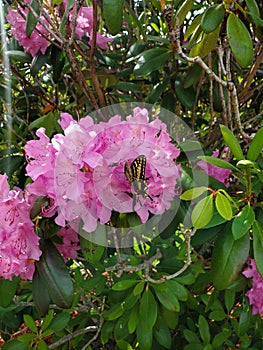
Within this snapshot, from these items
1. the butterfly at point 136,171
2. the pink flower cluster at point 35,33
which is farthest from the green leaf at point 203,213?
the pink flower cluster at point 35,33

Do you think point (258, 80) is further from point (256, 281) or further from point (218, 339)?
point (218, 339)

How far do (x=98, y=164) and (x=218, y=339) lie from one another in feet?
3.42

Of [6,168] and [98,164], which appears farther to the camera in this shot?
[6,168]

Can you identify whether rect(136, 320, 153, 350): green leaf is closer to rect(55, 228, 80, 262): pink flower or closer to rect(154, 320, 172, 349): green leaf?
rect(154, 320, 172, 349): green leaf

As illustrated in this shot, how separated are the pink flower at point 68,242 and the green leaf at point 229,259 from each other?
1.21ft

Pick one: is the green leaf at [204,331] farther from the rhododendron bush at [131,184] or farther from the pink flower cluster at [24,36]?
the pink flower cluster at [24,36]

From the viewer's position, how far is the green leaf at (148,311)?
1433 millimetres

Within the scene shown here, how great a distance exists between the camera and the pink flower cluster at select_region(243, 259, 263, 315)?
59.1 inches

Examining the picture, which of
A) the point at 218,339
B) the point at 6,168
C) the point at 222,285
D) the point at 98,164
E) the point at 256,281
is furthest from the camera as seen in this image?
the point at 218,339

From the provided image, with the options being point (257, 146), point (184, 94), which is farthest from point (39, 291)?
point (184, 94)

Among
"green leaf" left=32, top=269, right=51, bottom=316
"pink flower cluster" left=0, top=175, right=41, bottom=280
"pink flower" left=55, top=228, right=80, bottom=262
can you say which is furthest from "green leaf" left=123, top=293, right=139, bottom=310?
"pink flower cluster" left=0, top=175, right=41, bottom=280

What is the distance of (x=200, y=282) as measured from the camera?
1.66 meters

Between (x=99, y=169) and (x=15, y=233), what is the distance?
0.83 feet

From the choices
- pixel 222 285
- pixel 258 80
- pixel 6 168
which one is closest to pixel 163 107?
pixel 258 80
